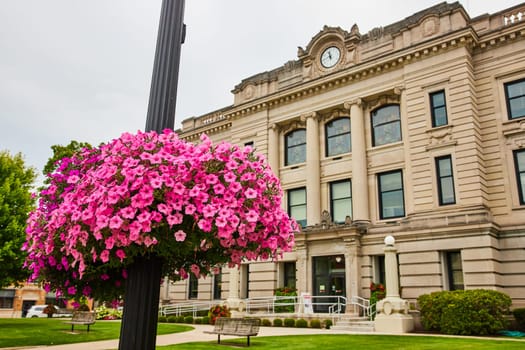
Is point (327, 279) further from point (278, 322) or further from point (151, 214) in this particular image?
point (151, 214)

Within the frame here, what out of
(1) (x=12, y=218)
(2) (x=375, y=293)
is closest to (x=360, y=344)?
(2) (x=375, y=293)

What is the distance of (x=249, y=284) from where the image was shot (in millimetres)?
30250

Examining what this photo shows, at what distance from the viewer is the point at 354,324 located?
821 inches

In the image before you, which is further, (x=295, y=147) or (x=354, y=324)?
(x=295, y=147)

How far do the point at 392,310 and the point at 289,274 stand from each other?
34.4 ft

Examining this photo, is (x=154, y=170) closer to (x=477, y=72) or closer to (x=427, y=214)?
(x=427, y=214)

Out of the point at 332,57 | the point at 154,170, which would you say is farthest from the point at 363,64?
the point at 154,170

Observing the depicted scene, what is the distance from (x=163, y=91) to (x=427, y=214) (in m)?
21.2

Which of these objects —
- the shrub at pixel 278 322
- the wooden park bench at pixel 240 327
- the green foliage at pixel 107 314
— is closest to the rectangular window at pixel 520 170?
the shrub at pixel 278 322

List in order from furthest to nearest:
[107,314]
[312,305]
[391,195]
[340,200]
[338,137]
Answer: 1. [107,314]
2. [338,137]
3. [340,200]
4. [391,195]
5. [312,305]

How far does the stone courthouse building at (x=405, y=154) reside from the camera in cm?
2195

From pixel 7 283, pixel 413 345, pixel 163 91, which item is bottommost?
pixel 413 345

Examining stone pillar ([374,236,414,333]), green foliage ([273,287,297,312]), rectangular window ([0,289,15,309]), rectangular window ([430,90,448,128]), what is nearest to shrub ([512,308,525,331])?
stone pillar ([374,236,414,333])

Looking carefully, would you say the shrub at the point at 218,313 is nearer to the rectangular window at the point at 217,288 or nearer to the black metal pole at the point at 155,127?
the rectangular window at the point at 217,288
